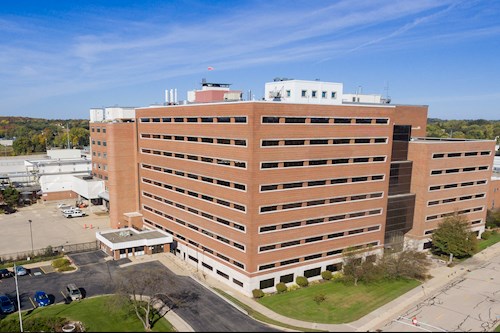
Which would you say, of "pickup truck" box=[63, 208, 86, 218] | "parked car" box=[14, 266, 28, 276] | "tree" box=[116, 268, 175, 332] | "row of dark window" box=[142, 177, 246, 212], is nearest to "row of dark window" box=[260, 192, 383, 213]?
"row of dark window" box=[142, 177, 246, 212]

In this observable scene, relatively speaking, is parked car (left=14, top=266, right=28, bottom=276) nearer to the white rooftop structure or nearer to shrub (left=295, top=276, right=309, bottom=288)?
shrub (left=295, top=276, right=309, bottom=288)

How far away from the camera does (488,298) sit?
51.6 metres

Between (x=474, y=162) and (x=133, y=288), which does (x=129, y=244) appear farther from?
(x=474, y=162)

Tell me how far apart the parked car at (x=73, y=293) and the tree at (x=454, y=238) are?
190 ft

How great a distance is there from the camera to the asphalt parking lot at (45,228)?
7048 cm

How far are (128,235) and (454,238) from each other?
56187 millimetres

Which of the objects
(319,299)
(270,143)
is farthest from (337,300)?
(270,143)

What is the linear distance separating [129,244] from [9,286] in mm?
17161

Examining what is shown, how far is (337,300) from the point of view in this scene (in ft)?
161

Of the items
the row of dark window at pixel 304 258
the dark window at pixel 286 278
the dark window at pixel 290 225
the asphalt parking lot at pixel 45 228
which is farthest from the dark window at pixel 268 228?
the asphalt parking lot at pixel 45 228

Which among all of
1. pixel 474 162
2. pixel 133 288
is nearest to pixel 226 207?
pixel 133 288

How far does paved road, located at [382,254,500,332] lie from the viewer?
42.5m

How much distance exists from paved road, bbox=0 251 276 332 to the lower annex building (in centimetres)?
597

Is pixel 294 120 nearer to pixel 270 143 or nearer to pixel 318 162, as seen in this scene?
pixel 270 143
